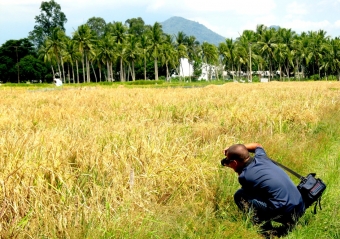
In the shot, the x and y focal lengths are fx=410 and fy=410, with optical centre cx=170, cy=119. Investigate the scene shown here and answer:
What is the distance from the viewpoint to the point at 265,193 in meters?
3.93

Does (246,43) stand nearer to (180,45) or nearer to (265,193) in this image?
(180,45)

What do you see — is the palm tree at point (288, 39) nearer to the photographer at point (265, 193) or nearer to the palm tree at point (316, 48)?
the palm tree at point (316, 48)

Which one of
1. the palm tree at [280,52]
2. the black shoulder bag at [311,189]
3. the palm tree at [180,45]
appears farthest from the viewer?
the palm tree at [180,45]

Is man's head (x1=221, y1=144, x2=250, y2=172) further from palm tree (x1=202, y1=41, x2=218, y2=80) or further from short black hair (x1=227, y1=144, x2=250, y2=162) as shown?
palm tree (x1=202, y1=41, x2=218, y2=80)

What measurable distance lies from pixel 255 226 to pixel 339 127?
5.89 m

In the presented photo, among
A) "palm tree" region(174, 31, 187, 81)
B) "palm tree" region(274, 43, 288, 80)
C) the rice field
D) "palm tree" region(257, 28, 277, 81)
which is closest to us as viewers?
the rice field

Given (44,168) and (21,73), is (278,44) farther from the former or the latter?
(44,168)

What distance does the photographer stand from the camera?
3861 millimetres

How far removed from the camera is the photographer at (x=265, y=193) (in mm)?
3861

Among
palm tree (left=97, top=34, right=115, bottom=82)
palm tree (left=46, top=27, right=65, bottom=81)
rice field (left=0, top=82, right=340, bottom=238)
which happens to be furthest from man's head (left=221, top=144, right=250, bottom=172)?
palm tree (left=46, top=27, right=65, bottom=81)

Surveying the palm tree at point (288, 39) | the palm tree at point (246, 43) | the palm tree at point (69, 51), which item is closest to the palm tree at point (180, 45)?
the palm tree at point (246, 43)

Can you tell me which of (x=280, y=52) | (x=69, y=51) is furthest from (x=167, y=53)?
(x=280, y=52)

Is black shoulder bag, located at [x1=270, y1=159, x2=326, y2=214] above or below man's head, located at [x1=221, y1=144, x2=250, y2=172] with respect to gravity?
below

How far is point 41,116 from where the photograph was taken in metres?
7.77
